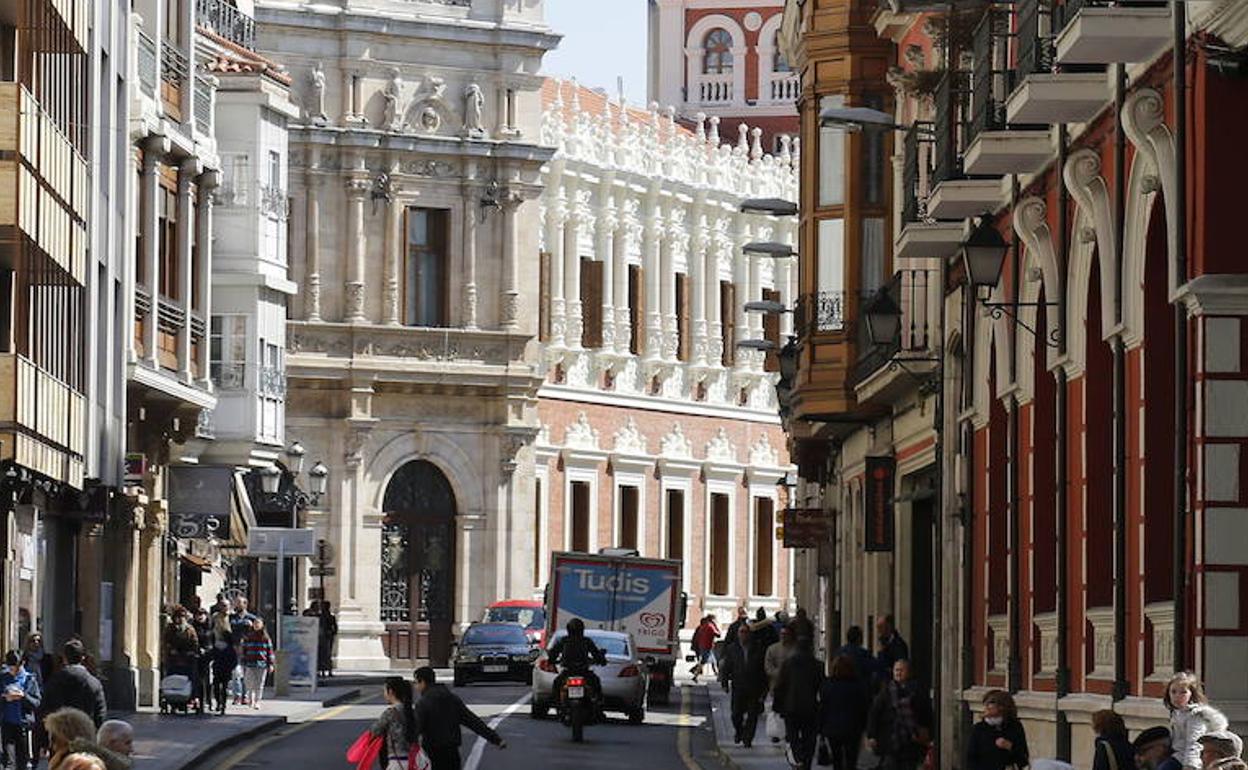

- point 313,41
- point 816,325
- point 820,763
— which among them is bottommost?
point 820,763

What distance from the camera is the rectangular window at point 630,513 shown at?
9300cm

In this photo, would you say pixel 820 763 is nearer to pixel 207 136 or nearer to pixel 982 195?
pixel 982 195

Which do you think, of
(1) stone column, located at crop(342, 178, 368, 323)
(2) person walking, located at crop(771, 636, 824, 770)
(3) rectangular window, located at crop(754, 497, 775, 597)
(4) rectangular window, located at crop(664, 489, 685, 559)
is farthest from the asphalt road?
(3) rectangular window, located at crop(754, 497, 775, 597)

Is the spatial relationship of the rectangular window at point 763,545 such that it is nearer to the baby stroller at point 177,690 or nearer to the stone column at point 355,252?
the stone column at point 355,252

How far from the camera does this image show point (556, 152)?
87.0m

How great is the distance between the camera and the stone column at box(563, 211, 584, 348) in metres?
89.1

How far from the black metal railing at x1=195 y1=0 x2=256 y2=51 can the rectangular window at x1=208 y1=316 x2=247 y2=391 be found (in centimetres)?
457

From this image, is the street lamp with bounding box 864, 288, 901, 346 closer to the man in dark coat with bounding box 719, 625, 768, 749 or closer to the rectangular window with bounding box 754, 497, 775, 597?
the man in dark coat with bounding box 719, 625, 768, 749

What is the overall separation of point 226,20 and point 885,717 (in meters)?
33.1

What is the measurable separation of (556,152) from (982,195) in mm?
54003

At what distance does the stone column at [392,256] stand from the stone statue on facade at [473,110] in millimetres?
2328

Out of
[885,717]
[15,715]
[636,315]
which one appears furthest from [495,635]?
[885,717]

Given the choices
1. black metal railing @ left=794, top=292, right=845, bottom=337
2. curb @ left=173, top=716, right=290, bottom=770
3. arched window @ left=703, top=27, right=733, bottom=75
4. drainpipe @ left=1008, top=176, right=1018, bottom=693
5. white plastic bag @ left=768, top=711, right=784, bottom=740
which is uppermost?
arched window @ left=703, top=27, right=733, bottom=75

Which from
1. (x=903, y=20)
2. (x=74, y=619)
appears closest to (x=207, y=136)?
(x=74, y=619)
